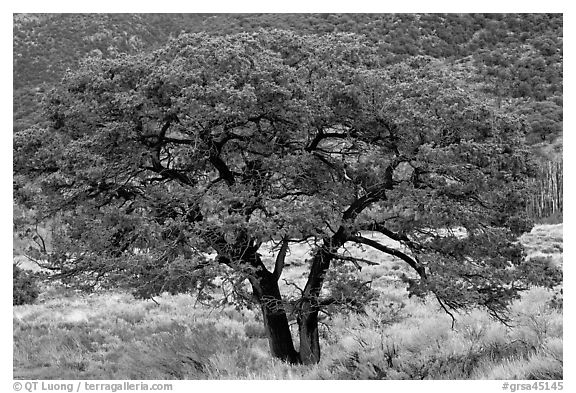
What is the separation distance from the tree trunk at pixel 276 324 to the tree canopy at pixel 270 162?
0.58 meters

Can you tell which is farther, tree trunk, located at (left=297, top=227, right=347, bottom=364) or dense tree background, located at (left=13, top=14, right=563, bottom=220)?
dense tree background, located at (left=13, top=14, right=563, bottom=220)

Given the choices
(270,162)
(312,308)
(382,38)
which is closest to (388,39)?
(382,38)

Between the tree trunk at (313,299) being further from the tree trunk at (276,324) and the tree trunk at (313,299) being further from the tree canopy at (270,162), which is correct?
the tree trunk at (276,324)

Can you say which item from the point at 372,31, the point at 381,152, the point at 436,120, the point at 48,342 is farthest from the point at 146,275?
the point at 372,31

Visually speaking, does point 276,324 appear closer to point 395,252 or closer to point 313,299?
point 313,299

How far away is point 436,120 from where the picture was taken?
9.45m

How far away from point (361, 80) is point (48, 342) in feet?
39.3

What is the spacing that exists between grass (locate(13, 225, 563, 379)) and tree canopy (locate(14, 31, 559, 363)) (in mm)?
1312

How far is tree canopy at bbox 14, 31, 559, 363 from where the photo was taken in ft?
31.4

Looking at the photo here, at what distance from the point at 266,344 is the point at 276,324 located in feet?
12.4

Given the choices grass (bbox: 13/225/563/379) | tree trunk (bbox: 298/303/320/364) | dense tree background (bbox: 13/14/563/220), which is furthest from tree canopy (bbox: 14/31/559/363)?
dense tree background (bbox: 13/14/563/220)

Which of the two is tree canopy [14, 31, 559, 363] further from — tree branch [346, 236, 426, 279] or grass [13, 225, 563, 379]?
grass [13, 225, 563, 379]

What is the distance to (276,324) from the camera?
12.5m

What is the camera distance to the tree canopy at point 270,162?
31.4ft
